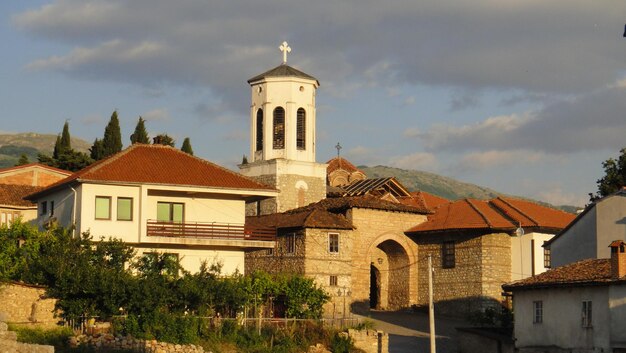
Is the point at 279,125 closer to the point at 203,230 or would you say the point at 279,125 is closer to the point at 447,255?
the point at 447,255

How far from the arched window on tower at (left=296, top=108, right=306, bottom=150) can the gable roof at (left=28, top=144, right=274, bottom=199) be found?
1497 centimetres

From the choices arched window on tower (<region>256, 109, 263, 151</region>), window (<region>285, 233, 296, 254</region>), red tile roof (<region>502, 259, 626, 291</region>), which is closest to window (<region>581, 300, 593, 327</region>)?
red tile roof (<region>502, 259, 626, 291</region>)

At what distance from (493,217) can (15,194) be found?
24.5 m

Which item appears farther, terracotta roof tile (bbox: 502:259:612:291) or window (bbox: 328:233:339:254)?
window (bbox: 328:233:339:254)

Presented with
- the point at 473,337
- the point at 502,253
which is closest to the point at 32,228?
the point at 473,337

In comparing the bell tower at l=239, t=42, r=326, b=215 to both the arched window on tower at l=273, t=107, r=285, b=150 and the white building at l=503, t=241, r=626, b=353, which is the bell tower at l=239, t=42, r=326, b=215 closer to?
the arched window on tower at l=273, t=107, r=285, b=150

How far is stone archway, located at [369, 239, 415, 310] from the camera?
61875mm

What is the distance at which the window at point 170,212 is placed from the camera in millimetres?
47375

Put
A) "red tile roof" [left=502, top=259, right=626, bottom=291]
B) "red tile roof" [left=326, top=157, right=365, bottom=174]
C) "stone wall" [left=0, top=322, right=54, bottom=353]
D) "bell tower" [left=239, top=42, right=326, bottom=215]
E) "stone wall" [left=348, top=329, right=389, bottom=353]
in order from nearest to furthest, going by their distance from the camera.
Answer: "stone wall" [left=0, top=322, right=54, bottom=353] → "red tile roof" [left=502, top=259, right=626, bottom=291] → "stone wall" [left=348, top=329, right=389, bottom=353] → "bell tower" [left=239, top=42, right=326, bottom=215] → "red tile roof" [left=326, top=157, right=365, bottom=174]

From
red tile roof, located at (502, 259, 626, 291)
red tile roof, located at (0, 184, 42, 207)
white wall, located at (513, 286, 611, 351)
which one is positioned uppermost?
red tile roof, located at (0, 184, 42, 207)

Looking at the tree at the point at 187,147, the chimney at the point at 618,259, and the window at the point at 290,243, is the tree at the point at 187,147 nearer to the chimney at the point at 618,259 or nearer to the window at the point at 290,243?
the window at the point at 290,243

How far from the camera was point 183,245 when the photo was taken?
47000 mm

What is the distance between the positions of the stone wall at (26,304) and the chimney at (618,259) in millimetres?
18882

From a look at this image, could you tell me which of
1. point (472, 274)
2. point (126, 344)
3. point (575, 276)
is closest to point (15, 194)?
point (472, 274)
